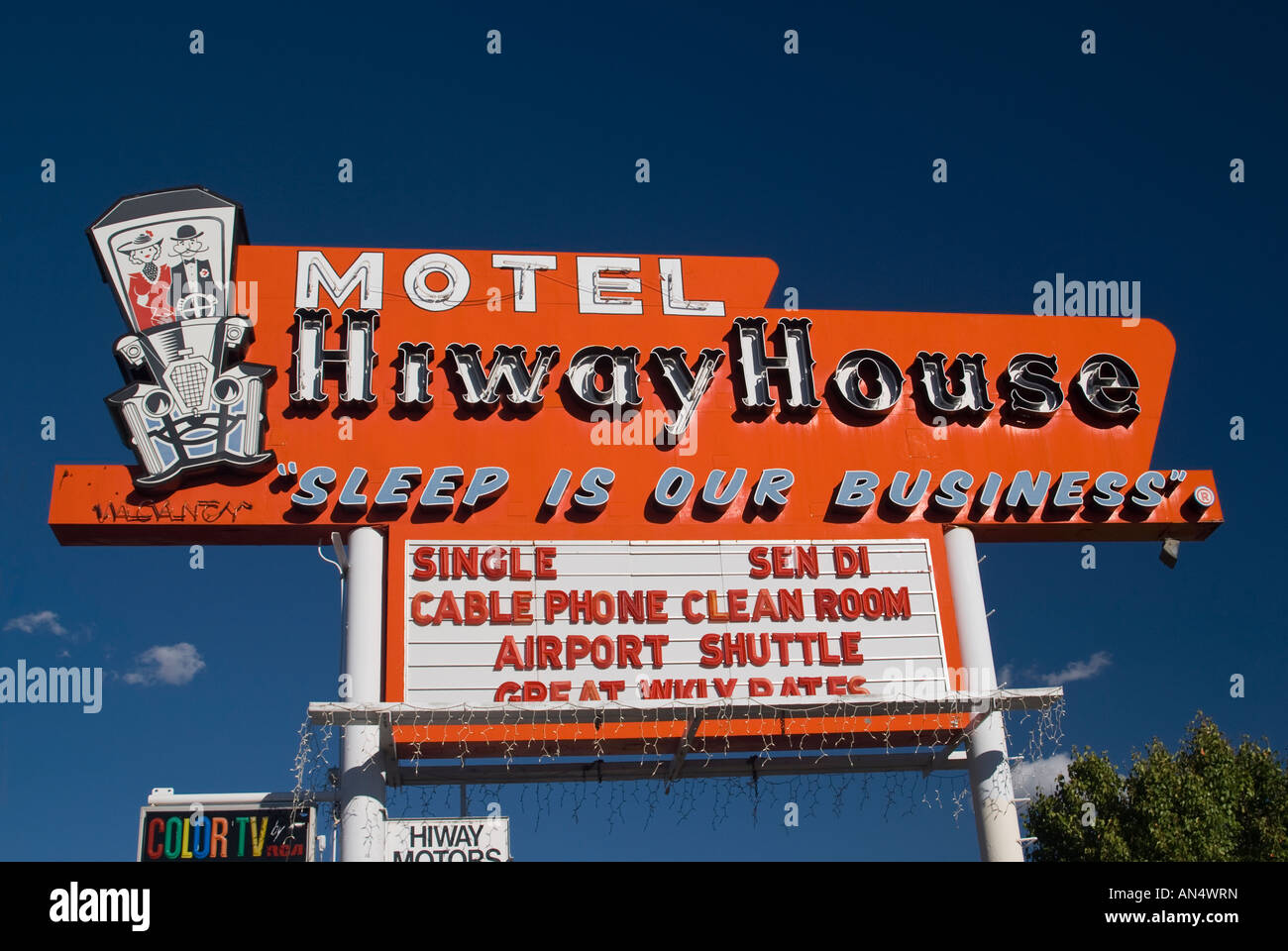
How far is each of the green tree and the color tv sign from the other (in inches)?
328

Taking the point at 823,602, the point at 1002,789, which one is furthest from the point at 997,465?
the point at 1002,789

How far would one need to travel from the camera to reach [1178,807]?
22.1 meters

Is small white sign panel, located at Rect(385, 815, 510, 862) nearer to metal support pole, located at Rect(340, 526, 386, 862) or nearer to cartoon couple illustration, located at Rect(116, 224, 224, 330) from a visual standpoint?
metal support pole, located at Rect(340, 526, 386, 862)

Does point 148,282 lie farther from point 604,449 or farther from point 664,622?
point 664,622

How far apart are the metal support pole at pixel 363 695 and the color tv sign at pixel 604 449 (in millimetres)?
212

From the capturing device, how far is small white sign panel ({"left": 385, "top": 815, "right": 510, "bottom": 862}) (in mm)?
12836

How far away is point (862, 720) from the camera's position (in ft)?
45.3

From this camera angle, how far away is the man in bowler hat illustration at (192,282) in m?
14.9

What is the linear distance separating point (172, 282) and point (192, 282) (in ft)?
0.76
